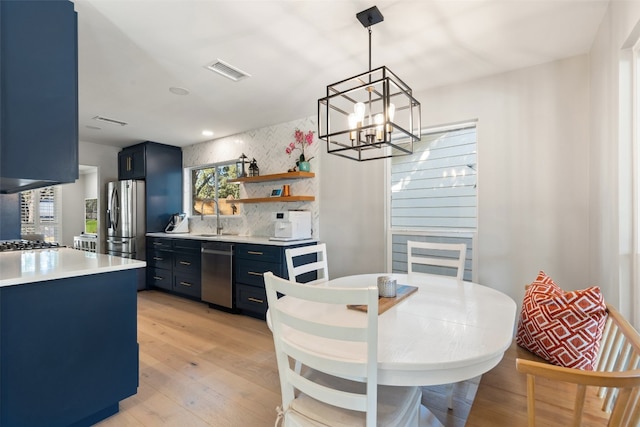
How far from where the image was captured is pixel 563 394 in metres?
1.27

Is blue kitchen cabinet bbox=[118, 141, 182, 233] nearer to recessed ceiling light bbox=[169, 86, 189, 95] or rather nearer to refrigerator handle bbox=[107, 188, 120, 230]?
refrigerator handle bbox=[107, 188, 120, 230]

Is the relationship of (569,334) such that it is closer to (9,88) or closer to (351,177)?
(351,177)

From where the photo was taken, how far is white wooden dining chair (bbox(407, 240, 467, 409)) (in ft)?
7.34

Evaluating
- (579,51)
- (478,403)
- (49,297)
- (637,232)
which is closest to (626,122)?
(637,232)

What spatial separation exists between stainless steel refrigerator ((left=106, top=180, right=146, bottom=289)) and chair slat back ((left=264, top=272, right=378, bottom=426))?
15.4 ft

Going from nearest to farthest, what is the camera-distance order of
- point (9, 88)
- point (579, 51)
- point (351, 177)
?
point (9, 88) < point (579, 51) < point (351, 177)

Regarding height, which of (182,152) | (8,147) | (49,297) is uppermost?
(182,152)

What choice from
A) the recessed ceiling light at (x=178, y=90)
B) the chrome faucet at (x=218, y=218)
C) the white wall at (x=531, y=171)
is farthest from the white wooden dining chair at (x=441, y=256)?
the chrome faucet at (x=218, y=218)

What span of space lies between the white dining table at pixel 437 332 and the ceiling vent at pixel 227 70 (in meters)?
2.03

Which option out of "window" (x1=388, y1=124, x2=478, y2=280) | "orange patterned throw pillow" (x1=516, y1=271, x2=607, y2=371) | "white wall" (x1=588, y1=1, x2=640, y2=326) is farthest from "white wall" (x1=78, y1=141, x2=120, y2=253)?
"white wall" (x1=588, y1=1, x2=640, y2=326)

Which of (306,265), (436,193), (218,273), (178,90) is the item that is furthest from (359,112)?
(218,273)

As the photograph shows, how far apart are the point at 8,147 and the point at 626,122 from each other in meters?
3.37

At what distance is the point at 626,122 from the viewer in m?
1.73

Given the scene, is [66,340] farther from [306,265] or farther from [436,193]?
[436,193]
